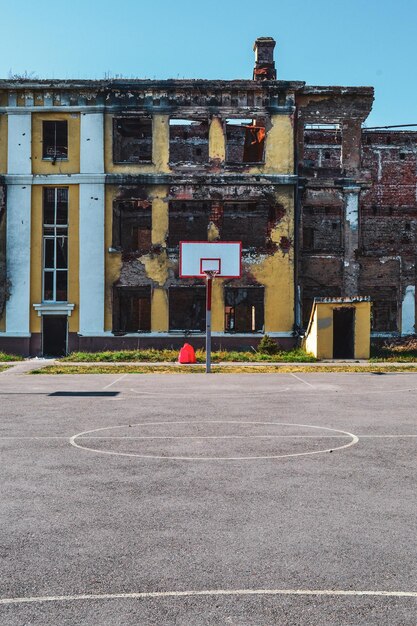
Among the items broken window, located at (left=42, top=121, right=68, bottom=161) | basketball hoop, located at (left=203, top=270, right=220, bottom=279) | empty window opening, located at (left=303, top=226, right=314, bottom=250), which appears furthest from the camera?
empty window opening, located at (left=303, top=226, right=314, bottom=250)

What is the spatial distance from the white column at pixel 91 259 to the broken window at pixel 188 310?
781cm

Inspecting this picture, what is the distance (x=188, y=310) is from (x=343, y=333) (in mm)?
12672

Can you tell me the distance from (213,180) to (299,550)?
85.4ft

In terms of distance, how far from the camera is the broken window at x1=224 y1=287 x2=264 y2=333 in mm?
36812

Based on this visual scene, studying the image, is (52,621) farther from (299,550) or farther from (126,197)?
(126,197)

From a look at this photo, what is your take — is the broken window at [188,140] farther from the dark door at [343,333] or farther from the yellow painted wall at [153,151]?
the dark door at [343,333]

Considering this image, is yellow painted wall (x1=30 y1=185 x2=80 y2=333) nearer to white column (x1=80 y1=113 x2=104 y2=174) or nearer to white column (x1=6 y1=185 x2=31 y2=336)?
white column (x1=6 y1=185 x2=31 y2=336)

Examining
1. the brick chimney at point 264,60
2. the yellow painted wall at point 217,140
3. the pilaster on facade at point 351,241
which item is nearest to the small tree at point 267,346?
the pilaster on facade at point 351,241

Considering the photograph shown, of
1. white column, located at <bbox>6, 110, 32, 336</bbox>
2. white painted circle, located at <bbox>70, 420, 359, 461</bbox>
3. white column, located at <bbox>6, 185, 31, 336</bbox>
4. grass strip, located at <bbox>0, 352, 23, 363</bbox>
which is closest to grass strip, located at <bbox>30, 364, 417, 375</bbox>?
grass strip, located at <bbox>0, 352, 23, 363</bbox>

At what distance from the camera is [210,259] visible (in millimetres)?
25375

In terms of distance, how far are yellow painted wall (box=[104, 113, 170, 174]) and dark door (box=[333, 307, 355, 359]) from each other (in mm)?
10068

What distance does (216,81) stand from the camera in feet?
96.4

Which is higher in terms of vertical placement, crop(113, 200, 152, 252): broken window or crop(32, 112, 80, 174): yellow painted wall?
crop(32, 112, 80, 174): yellow painted wall

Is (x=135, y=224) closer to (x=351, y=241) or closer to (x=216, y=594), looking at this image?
(x=351, y=241)
